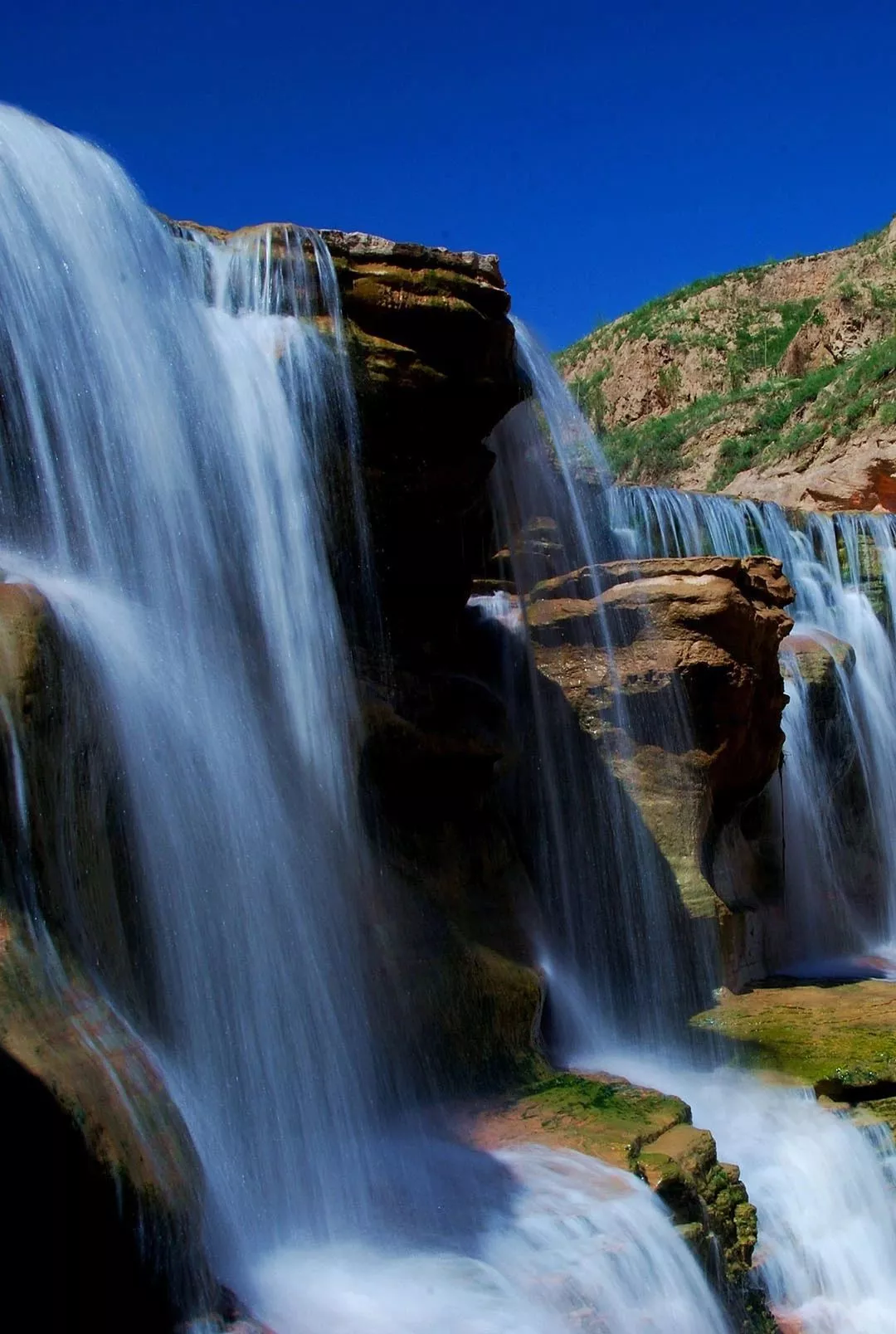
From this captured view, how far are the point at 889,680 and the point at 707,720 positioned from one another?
575 centimetres

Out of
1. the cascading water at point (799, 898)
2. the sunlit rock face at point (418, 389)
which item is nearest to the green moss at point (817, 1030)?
the cascading water at point (799, 898)

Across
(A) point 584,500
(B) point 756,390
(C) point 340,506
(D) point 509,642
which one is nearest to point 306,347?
(C) point 340,506

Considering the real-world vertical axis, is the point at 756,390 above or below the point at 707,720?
above

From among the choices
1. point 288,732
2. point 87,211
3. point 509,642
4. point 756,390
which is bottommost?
point 288,732

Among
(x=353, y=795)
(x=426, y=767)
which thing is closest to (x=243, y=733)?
(x=353, y=795)

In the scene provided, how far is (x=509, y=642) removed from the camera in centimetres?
1114

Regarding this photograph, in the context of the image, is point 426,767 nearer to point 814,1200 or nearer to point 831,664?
point 814,1200

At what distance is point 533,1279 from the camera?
5.40 meters

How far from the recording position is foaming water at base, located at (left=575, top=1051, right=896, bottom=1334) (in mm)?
6801

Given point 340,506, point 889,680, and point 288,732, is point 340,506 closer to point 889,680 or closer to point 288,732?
point 288,732

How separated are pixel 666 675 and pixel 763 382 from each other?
29437 mm

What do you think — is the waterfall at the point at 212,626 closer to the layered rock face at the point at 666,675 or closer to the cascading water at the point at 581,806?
the cascading water at the point at 581,806

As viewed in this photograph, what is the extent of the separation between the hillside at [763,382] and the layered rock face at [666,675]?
1341 centimetres

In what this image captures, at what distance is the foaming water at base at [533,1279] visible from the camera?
16.4ft
